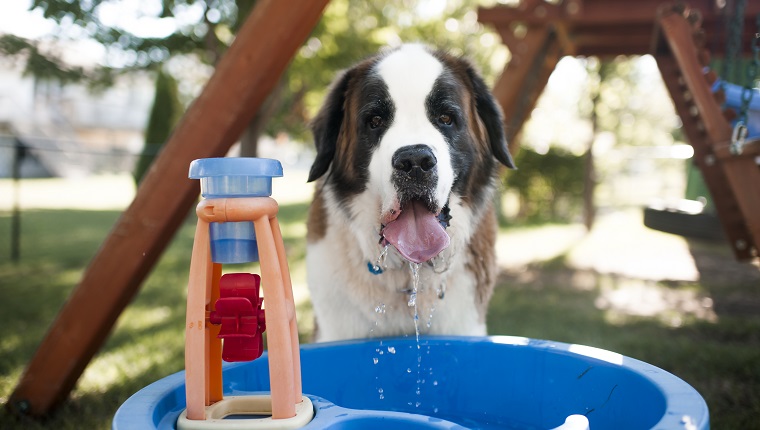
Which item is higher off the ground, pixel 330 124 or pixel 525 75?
pixel 525 75

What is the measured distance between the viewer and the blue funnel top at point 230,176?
1.34 metres

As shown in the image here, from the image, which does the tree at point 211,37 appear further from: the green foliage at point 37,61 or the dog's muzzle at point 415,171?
the dog's muzzle at point 415,171

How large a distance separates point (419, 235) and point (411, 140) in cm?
32

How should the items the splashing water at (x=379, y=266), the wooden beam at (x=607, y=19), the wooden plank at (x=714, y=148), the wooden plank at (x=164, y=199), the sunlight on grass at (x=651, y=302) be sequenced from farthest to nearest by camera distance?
1. the sunlight on grass at (x=651, y=302)
2. the wooden beam at (x=607, y=19)
3. the wooden plank at (x=714, y=148)
4. the wooden plank at (x=164, y=199)
5. the splashing water at (x=379, y=266)

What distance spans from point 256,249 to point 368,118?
932 millimetres

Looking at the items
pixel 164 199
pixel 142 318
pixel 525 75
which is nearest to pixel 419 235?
pixel 164 199

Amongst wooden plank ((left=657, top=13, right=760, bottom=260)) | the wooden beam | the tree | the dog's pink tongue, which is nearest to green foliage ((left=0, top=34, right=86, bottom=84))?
the tree

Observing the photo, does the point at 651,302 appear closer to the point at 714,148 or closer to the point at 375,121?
the point at 714,148

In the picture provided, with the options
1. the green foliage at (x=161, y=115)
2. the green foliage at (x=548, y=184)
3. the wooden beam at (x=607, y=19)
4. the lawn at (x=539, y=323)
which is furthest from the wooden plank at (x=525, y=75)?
the green foliage at (x=161, y=115)

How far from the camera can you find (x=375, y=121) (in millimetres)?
2184

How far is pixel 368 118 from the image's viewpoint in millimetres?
2201

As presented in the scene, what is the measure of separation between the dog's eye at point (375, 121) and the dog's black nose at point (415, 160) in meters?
0.32

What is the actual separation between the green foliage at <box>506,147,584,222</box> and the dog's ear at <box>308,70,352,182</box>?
911 cm

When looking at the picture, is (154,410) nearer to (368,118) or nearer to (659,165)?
(368,118)
